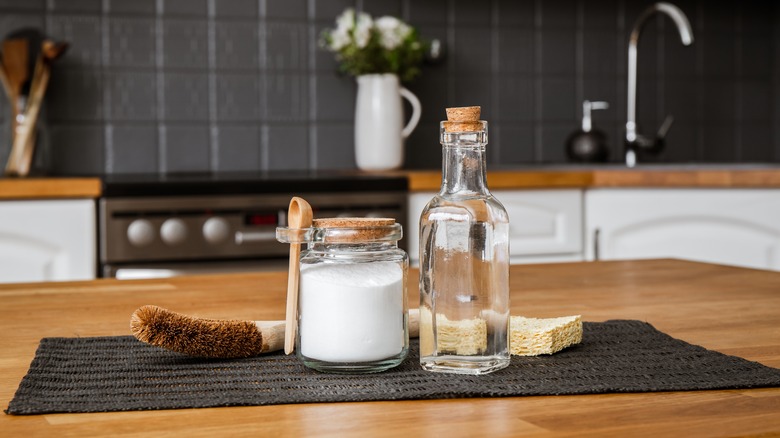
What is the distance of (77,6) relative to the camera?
2682 millimetres

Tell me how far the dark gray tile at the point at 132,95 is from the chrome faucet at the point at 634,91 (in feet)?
4.82

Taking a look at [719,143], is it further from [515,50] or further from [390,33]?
[390,33]

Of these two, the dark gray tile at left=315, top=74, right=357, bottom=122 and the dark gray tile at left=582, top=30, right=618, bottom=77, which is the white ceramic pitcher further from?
the dark gray tile at left=582, top=30, right=618, bottom=77

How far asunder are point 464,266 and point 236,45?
2.32 meters

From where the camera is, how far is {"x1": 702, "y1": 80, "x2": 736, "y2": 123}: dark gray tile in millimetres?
3297

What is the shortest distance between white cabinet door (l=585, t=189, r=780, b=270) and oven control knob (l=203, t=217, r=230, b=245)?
0.97 meters

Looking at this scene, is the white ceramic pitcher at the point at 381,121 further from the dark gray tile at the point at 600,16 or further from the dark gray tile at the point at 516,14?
the dark gray tile at the point at 600,16

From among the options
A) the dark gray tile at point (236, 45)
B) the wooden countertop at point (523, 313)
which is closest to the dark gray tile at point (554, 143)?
the dark gray tile at point (236, 45)

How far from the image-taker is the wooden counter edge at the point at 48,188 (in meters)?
2.06

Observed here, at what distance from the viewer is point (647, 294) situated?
1021mm

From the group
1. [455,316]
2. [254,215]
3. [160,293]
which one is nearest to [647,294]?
[455,316]

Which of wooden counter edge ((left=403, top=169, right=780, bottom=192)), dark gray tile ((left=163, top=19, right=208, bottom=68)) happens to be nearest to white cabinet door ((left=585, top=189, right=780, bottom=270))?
wooden counter edge ((left=403, top=169, right=780, bottom=192))

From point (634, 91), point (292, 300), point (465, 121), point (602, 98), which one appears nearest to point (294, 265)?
point (292, 300)

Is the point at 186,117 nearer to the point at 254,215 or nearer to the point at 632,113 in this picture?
the point at 254,215
